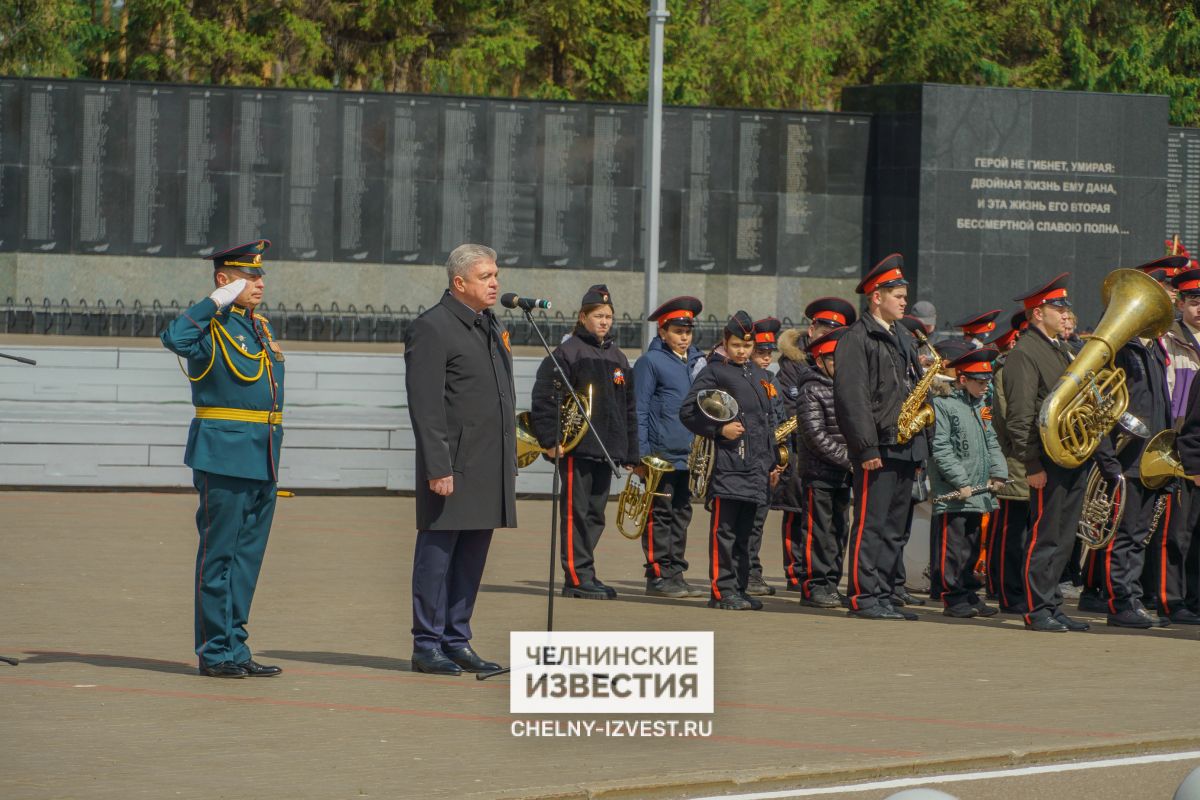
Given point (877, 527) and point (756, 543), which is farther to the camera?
point (756, 543)

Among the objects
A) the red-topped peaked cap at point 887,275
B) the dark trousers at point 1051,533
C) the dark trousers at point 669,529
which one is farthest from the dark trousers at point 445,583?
the dark trousers at point 669,529

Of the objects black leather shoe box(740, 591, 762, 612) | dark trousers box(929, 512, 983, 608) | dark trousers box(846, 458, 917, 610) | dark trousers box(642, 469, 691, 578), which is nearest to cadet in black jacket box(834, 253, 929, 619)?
dark trousers box(846, 458, 917, 610)

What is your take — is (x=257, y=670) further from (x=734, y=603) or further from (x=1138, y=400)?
(x=1138, y=400)

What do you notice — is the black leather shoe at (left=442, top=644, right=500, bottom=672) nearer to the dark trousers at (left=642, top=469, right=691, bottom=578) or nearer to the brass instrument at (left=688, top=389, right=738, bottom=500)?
the brass instrument at (left=688, top=389, right=738, bottom=500)

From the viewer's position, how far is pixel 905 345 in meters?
11.0

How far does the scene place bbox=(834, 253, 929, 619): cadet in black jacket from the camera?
10.8 metres

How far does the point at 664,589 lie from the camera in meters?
11.9

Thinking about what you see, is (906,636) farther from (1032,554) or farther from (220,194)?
(220,194)

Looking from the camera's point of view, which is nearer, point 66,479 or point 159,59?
point 66,479

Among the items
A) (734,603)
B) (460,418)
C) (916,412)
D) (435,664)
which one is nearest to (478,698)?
(435,664)

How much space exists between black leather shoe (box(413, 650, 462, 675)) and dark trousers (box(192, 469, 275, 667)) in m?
0.72

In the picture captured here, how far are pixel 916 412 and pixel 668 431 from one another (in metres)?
1.88

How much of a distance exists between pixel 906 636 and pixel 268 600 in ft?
11.3

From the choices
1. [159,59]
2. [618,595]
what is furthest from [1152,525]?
[159,59]
